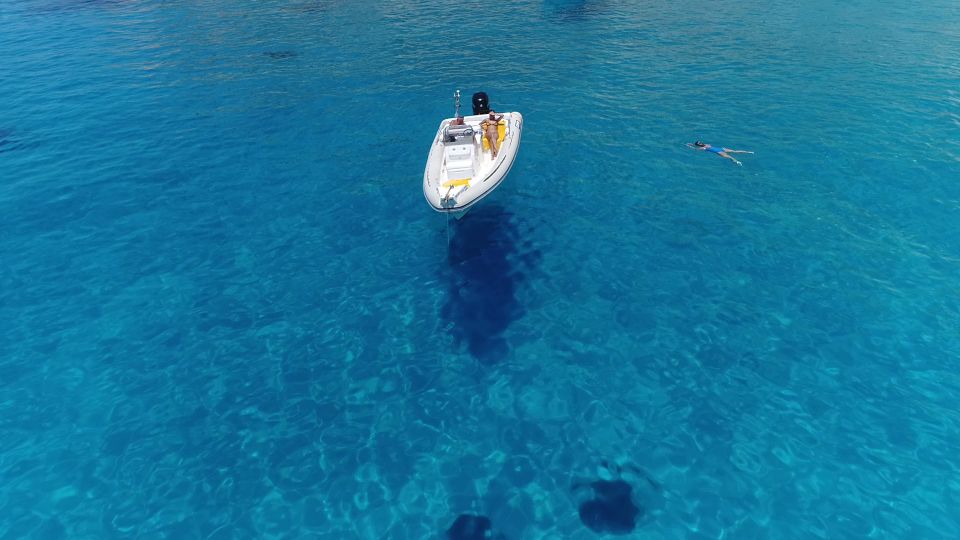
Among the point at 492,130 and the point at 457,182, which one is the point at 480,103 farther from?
the point at 457,182

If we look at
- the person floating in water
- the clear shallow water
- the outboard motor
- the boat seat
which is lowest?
the clear shallow water

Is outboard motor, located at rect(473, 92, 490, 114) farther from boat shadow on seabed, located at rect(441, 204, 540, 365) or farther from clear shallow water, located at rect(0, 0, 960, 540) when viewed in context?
boat shadow on seabed, located at rect(441, 204, 540, 365)

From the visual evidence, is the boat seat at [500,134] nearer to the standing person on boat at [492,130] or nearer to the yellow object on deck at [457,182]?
the standing person on boat at [492,130]

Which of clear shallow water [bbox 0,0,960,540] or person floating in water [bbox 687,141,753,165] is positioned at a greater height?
person floating in water [bbox 687,141,753,165]

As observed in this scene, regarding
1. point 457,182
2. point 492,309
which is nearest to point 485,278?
point 492,309

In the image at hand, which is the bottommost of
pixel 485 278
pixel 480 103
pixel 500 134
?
pixel 485 278

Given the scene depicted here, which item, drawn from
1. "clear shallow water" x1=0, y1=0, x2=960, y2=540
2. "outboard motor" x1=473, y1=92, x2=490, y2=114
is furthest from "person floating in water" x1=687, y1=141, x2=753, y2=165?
"outboard motor" x1=473, y1=92, x2=490, y2=114
